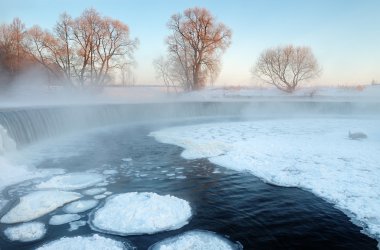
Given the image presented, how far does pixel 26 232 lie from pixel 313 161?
6800mm

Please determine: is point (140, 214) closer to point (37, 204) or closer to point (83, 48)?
point (37, 204)

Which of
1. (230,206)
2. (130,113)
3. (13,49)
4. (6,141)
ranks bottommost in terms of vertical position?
(230,206)

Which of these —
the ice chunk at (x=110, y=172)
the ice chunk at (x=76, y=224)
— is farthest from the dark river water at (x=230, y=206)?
the ice chunk at (x=110, y=172)

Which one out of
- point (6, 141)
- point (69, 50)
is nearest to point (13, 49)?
point (69, 50)

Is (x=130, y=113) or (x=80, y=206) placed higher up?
(x=130, y=113)

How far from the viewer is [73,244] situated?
3.95 m

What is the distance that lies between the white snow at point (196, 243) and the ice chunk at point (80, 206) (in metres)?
1.75

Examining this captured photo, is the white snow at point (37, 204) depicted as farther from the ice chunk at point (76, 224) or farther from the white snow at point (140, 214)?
the white snow at point (140, 214)

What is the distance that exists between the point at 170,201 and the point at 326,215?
100 inches

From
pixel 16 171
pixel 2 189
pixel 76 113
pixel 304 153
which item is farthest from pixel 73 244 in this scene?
pixel 76 113

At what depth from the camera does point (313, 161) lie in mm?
8281

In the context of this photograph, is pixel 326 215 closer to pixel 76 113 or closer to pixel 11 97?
pixel 76 113

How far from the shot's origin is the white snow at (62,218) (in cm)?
465

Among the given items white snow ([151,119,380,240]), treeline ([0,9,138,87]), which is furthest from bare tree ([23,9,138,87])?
white snow ([151,119,380,240])
